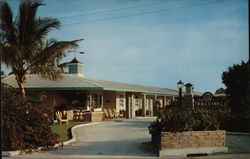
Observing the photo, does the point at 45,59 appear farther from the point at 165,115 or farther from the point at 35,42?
the point at 165,115

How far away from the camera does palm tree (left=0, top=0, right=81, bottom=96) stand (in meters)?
15.5

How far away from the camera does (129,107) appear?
26031mm

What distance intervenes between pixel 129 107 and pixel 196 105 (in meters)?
12.2

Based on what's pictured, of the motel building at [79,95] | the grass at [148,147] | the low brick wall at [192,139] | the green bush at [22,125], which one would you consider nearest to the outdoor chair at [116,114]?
the motel building at [79,95]

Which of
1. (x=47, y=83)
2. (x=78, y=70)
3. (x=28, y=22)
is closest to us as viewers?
(x=28, y=22)

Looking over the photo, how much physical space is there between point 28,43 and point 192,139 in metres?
9.87

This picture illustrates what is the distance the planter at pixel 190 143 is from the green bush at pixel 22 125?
3.75 metres

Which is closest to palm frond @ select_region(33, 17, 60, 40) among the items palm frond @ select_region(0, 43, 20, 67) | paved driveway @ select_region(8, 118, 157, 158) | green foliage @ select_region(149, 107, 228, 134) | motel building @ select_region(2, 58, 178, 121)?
palm frond @ select_region(0, 43, 20, 67)

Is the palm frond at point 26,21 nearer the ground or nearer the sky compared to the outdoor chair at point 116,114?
nearer the sky

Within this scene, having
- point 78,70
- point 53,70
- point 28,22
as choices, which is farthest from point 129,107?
point 28,22

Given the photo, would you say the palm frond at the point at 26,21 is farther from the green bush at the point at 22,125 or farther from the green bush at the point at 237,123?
the green bush at the point at 237,123

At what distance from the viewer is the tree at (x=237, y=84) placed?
55.6ft

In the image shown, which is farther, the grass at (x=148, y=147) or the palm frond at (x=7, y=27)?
the palm frond at (x=7, y=27)

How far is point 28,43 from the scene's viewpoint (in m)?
16.1
